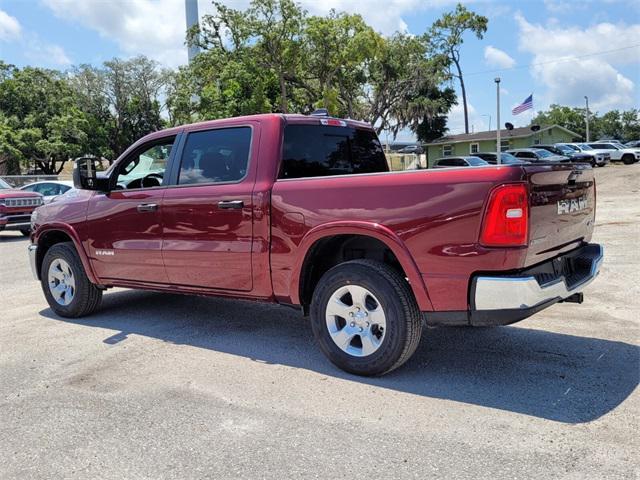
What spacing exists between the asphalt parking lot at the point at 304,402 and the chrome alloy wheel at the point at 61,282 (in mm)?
344

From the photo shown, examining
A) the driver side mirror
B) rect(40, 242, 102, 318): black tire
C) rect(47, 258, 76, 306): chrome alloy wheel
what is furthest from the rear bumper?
rect(47, 258, 76, 306): chrome alloy wheel

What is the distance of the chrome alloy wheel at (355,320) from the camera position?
400 cm

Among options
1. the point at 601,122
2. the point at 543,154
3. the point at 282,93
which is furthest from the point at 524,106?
the point at 601,122

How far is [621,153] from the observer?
138 feet

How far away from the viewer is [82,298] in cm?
601

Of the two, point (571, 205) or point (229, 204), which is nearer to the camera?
point (571, 205)

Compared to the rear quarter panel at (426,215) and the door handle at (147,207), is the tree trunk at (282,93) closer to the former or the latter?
the door handle at (147,207)

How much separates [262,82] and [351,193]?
3416cm

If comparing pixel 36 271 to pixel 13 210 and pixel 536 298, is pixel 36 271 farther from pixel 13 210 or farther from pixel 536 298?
pixel 13 210

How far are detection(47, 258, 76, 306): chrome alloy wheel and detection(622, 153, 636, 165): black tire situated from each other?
43.8 m

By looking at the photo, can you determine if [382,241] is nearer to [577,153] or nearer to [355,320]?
[355,320]

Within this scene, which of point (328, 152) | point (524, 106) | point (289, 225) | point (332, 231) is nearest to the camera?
point (332, 231)

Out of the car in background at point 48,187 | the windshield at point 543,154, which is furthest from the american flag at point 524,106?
the car in background at point 48,187

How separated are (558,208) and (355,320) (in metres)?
1.60
